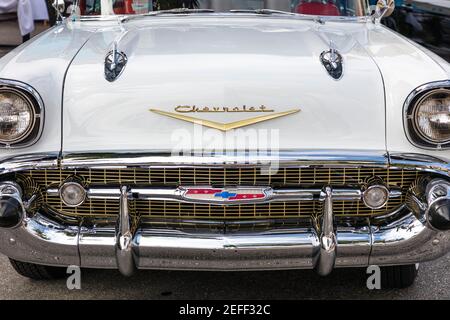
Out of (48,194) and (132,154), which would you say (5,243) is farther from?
(132,154)

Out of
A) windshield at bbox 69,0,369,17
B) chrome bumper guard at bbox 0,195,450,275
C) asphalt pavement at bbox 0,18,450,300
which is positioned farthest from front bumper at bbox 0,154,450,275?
windshield at bbox 69,0,369,17

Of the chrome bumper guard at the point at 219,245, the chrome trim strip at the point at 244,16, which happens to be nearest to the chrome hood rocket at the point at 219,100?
the chrome bumper guard at the point at 219,245

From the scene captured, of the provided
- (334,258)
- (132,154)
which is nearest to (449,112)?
(334,258)

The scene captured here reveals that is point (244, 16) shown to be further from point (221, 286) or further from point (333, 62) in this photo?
point (221, 286)

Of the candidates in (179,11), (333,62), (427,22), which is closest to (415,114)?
(333,62)

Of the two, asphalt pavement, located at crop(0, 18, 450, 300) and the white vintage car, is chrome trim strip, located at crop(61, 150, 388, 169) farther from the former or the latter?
asphalt pavement, located at crop(0, 18, 450, 300)

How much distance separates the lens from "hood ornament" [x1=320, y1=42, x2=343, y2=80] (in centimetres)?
269

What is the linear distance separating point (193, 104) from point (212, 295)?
3.22 feet

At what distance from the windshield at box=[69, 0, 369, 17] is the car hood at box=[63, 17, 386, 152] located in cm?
98

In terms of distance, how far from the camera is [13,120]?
258cm

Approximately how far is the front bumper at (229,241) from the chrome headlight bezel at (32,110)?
75mm

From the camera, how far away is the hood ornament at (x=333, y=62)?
106 inches

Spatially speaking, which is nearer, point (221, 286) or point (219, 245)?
point (219, 245)

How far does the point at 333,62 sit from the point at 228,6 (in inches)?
42.6
